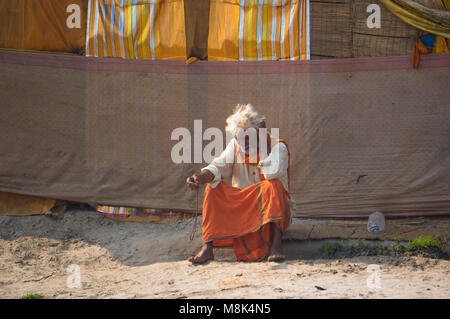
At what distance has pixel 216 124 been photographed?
582 cm

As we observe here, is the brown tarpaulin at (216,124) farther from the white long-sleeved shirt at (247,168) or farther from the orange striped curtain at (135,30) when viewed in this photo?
the white long-sleeved shirt at (247,168)

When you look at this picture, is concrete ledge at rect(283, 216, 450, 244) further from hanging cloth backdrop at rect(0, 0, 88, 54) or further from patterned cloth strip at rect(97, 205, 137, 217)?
hanging cloth backdrop at rect(0, 0, 88, 54)

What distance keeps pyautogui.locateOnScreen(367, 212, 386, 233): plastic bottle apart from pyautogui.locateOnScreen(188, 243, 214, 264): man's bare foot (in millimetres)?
1545

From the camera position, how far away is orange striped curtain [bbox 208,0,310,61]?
221 inches

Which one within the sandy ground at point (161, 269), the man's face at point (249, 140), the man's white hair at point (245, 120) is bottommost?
the sandy ground at point (161, 269)

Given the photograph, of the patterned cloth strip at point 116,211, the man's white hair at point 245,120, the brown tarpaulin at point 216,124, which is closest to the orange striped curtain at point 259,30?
the brown tarpaulin at point 216,124

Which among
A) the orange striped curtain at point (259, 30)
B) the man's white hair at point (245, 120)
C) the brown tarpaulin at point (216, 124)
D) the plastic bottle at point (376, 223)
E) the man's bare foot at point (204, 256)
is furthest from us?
the orange striped curtain at point (259, 30)

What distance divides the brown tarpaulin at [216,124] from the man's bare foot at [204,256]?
1.20m

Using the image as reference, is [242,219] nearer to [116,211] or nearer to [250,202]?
[250,202]

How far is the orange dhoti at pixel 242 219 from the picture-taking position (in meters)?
4.70

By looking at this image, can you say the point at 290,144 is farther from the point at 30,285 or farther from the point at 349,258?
the point at 30,285

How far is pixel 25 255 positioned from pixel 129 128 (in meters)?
1.66

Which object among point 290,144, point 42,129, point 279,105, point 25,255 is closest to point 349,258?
point 290,144

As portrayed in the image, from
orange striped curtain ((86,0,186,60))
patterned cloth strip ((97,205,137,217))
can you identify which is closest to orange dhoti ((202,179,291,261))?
patterned cloth strip ((97,205,137,217))
